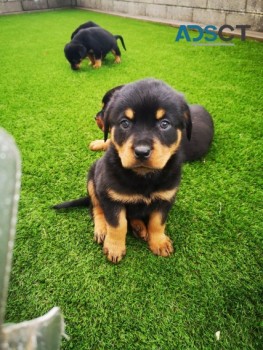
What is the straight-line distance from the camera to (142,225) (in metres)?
2.03

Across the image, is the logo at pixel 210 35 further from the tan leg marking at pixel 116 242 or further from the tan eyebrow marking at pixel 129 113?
the tan leg marking at pixel 116 242

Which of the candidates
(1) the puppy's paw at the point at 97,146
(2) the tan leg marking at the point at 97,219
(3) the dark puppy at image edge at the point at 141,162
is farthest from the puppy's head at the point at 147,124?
(1) the puppy's paw at the point at 97,146

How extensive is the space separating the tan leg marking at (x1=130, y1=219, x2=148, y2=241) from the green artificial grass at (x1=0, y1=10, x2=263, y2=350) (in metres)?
0.06

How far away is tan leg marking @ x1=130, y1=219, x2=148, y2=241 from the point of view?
1.99 metres

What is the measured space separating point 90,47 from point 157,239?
4.64 metres

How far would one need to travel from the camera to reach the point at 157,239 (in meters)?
1.86

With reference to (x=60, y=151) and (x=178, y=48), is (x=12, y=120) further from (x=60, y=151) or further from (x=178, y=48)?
(x=178, y=48)

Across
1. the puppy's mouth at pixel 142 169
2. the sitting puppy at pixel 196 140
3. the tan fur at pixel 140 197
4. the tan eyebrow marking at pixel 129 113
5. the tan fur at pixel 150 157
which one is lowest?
the sitting puppy at pixel 196 140

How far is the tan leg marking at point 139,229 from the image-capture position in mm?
1992

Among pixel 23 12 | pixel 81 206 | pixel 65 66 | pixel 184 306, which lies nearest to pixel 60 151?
pixel 81 206

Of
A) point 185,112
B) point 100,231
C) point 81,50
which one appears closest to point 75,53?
point 81,50

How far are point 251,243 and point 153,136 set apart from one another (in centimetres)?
102

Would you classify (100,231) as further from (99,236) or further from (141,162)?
(141,162)

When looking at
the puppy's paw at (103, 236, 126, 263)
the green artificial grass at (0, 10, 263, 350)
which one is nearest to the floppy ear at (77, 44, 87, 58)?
the green artificial grass at (0, 10, 263, 350)
